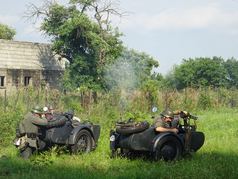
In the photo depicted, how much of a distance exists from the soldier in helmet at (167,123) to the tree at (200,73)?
61.4 metres

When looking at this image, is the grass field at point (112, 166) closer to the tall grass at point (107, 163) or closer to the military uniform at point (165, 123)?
the tall grass at point (107, 163)

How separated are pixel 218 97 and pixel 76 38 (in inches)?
699

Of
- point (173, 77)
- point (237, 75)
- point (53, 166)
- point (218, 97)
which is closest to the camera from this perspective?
point (53, 166)

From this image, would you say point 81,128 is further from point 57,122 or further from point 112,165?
point 112,165

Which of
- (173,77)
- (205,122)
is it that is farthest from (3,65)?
(173,77)

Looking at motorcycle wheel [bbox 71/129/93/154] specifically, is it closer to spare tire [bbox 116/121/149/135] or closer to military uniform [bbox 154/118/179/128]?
spare tire [bbox 116/121/149/135]

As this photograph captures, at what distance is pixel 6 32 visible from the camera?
7050cm

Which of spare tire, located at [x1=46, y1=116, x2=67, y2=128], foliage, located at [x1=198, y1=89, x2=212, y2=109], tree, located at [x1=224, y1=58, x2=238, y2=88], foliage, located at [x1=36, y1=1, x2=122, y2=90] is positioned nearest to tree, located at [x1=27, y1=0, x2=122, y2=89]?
foliage, located at [x1=36, y1=1, x2=122, y2=90]

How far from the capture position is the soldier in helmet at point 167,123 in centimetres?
906

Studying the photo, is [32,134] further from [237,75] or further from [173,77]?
[237,75]

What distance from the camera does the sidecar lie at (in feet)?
28.8

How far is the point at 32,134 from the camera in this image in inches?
368

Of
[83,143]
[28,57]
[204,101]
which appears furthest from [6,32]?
[83,143]

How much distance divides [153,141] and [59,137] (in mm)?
2135
